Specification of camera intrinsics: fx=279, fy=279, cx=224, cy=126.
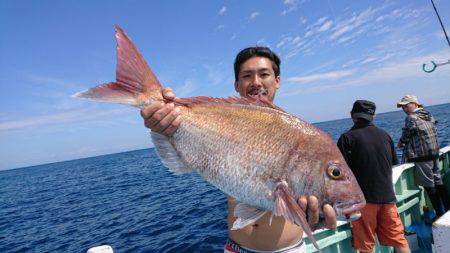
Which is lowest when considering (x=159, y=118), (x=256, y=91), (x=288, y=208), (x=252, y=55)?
(x=288, y=208)

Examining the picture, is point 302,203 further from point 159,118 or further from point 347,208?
point 159,118

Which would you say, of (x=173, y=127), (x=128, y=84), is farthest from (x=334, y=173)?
(x=128, y=84)

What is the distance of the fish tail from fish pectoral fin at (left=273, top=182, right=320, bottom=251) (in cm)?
131

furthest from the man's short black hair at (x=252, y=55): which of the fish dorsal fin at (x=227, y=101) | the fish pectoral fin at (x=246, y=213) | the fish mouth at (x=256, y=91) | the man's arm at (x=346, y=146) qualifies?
the man's arm at (x=346, y=146)

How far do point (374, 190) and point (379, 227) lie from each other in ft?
2.76

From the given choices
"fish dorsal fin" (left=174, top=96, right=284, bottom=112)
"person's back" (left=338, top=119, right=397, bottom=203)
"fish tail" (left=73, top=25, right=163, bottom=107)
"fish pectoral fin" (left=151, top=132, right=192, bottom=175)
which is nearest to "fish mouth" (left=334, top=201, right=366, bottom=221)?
"fish dorsal fin" (left=174, top=96, right=284, bottom=112)

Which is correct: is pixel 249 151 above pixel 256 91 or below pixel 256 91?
below

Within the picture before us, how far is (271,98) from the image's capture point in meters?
3.59

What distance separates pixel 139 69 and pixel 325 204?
6.19ft

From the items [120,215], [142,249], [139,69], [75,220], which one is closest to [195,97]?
[139,69]

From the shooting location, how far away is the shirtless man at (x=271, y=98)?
2.38 meters

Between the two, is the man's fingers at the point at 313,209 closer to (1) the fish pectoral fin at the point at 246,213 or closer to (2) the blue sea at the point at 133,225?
(1) the fish pectoral fin at the point at 246,213

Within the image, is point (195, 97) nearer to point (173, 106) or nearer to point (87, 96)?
point (173, 106)

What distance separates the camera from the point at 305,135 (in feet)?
7.47
